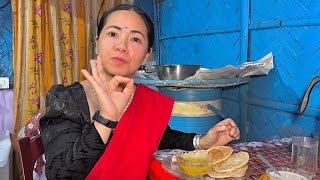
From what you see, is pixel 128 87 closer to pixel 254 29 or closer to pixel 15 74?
pixel 254 29

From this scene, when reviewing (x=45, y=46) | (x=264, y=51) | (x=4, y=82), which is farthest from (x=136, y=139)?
(x=4, y=82)

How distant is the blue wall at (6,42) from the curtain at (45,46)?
20 centimetres

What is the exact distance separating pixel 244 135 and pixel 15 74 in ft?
7.44

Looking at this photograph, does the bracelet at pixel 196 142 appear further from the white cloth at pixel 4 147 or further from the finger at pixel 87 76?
the white cloth at pixel 4 147

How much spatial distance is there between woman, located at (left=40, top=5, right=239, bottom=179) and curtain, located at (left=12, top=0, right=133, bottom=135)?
197 centimetres

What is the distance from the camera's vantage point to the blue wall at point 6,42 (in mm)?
3077

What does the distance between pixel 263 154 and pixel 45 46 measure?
255 cm

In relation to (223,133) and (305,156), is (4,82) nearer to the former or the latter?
(223,133)

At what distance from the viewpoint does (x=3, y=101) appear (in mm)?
3146

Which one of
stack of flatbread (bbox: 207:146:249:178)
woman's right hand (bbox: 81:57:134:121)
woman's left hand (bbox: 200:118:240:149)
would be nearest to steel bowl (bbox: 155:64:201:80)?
woman's left hand (bbox: 200:118:240:149)

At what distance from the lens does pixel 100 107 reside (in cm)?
96

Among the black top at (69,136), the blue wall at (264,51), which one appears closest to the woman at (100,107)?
the black top at (69,136)

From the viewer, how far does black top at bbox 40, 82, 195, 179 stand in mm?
958

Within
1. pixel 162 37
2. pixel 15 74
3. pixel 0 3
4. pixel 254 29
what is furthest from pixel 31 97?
pixel 254 29
